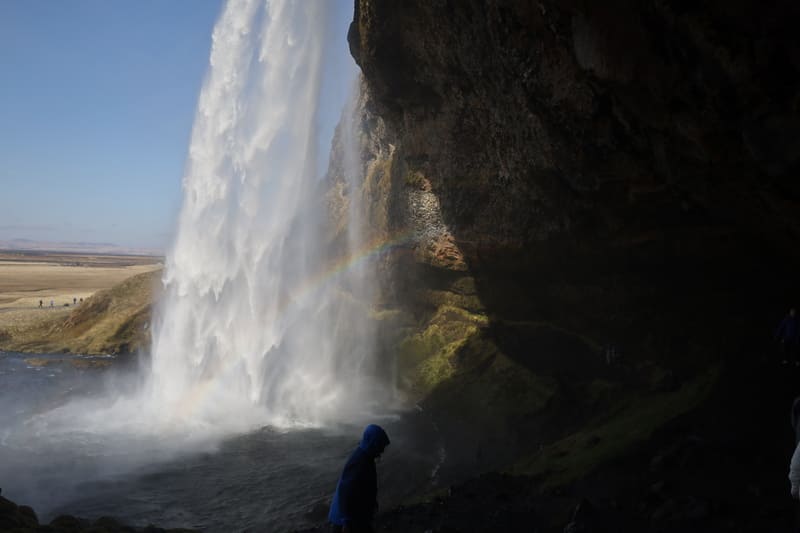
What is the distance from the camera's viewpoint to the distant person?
11211 mm

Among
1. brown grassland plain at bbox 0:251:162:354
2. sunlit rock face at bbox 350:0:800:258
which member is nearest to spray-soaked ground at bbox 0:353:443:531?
sunlit rock face at bbox 350:0:800:258

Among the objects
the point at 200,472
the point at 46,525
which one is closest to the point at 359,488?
the point at 46,525

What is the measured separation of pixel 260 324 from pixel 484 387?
10.3 meters

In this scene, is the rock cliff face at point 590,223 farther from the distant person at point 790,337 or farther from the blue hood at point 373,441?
the blue hood at point 373,441

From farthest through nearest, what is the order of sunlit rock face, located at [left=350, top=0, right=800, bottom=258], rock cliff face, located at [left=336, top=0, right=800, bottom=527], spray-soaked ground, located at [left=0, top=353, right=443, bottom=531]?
spray-soaked ground, located at [left=0, top=353, right=443, bottom=531] → rock cliff face, located at [left=336, top=0, right=800, bottom=527] → sunlit rock face, located at [left=350, top=0, right=800, bottom=258]

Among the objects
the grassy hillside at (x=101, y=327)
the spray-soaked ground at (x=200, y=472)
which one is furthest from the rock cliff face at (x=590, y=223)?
the grassy hillside at (x=101, y=327)

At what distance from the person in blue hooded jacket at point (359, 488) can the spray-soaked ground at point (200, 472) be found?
19.9 feet

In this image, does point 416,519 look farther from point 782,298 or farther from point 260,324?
point 260,324

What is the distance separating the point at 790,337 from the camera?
1126 centimetres

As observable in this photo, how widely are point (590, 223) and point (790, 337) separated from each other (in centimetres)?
559

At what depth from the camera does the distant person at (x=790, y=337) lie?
441 inches

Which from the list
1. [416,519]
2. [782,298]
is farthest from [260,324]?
[782,298]

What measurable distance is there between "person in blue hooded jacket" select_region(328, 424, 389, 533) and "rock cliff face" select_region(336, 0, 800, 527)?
15.3 feet

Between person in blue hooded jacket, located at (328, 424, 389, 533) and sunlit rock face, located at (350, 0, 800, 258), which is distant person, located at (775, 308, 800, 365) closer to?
sunlit rock face, located at (350, 0, 800, 258)
